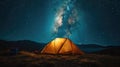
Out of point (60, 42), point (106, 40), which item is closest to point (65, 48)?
point (60, 42)

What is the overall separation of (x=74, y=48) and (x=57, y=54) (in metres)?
1.91

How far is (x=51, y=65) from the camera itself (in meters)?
13.2

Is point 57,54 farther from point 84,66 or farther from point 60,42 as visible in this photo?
point 84,66

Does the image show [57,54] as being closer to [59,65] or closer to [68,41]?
[68,41]

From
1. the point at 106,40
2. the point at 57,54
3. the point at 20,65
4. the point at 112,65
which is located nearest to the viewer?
the point at 20,65

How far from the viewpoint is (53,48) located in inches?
826

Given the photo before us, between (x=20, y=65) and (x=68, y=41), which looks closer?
(x=20, y=65)

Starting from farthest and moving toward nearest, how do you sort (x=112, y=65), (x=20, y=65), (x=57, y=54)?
(x=57, y=54) < (x=112, y=65) < (x=20, y=65)

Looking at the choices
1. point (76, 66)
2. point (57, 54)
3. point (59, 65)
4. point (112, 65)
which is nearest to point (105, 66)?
point (112, 65)

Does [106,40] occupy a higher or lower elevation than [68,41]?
higher

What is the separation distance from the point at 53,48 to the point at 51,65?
25.6 feet

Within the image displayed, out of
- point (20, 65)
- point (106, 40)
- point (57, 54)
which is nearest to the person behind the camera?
point (20, 65)

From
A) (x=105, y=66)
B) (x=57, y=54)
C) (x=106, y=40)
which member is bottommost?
(x=105, y=66)

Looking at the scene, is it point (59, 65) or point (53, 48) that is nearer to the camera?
point (59, 65)
